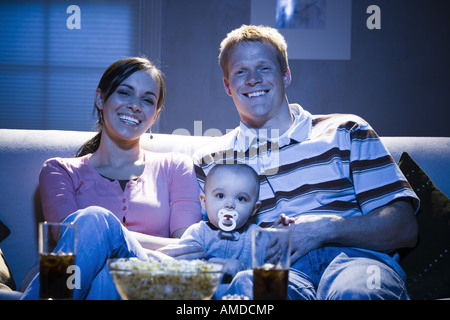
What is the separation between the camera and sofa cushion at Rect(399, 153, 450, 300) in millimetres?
1545

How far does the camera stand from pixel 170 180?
6.07 feet

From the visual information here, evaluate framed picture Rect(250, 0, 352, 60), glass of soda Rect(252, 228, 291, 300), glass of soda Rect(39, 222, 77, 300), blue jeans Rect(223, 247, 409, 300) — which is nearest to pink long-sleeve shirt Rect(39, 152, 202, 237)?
blue jeans Rect(223, 247, 409, 300)

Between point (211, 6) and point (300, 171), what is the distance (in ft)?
6.69

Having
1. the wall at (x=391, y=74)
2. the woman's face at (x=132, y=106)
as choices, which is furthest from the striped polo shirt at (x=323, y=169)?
the wall at (x=391, y=74)

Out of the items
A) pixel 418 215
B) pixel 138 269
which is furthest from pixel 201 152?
pixel 138 269

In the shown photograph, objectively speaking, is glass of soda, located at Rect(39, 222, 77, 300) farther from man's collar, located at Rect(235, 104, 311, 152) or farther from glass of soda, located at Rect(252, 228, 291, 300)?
man's collar, located at Rect(235, 104, 311, 152)

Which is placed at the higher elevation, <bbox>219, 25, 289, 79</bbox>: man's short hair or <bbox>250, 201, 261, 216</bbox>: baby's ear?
<bbox>219, 25, 289, 79</bbox>: man's short hair

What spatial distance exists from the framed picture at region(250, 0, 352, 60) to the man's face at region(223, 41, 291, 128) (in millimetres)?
1447

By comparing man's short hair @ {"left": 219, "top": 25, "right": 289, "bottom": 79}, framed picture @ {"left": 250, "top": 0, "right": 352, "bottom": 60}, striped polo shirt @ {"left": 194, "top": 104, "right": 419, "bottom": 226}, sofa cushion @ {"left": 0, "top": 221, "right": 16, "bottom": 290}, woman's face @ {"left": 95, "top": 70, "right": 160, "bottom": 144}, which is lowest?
sofa cushion @ {"left": 0, "top": 221, "right": 16, "bottom": 290}

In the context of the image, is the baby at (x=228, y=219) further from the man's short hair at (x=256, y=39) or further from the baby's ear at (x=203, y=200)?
the man's short hair at (x=256, y=39)

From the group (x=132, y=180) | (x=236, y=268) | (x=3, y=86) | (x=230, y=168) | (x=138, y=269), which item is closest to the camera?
(x=138, y=269)

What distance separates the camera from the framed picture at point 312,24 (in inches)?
128

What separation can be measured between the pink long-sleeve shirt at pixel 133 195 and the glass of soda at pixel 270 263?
75cm
